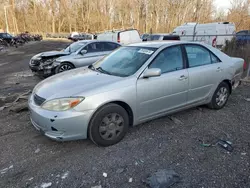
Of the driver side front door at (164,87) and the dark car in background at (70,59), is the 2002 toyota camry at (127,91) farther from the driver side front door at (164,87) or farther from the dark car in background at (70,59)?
the dark car in background at (70,59)

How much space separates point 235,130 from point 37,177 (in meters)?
3.30

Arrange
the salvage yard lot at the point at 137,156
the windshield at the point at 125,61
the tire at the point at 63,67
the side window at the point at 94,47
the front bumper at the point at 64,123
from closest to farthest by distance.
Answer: the salvage yard lot at the point at 137,156 → the front bumper at the point at 64,123 → the windshield at the point at 125,61 → the tire at the point at 63,67 → the side window at the point at 94,47

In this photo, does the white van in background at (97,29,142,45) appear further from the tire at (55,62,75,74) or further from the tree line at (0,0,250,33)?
the tree line at (0,0,250,33)

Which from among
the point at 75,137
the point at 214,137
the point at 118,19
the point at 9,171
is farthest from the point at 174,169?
the point at 118,19

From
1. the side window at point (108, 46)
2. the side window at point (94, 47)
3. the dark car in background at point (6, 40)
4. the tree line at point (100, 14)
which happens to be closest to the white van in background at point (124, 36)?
Answer: the side window at point (108, 46)

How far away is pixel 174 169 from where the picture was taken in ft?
8.78

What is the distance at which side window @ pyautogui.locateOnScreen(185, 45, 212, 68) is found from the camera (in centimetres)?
389

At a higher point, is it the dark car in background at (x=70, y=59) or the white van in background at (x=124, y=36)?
the white van in background at (x=124, y=36)

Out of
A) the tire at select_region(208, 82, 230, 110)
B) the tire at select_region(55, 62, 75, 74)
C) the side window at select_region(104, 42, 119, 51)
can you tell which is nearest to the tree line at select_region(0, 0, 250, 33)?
the side window at select_region(104, 42, 119, 51)

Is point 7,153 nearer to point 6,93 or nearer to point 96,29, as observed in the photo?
point 6,93

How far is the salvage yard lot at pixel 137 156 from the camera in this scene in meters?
2.51

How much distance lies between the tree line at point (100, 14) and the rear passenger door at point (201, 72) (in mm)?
36355

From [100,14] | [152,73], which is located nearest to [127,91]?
[152,73]

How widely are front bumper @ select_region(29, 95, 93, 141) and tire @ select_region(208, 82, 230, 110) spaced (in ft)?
9.20
